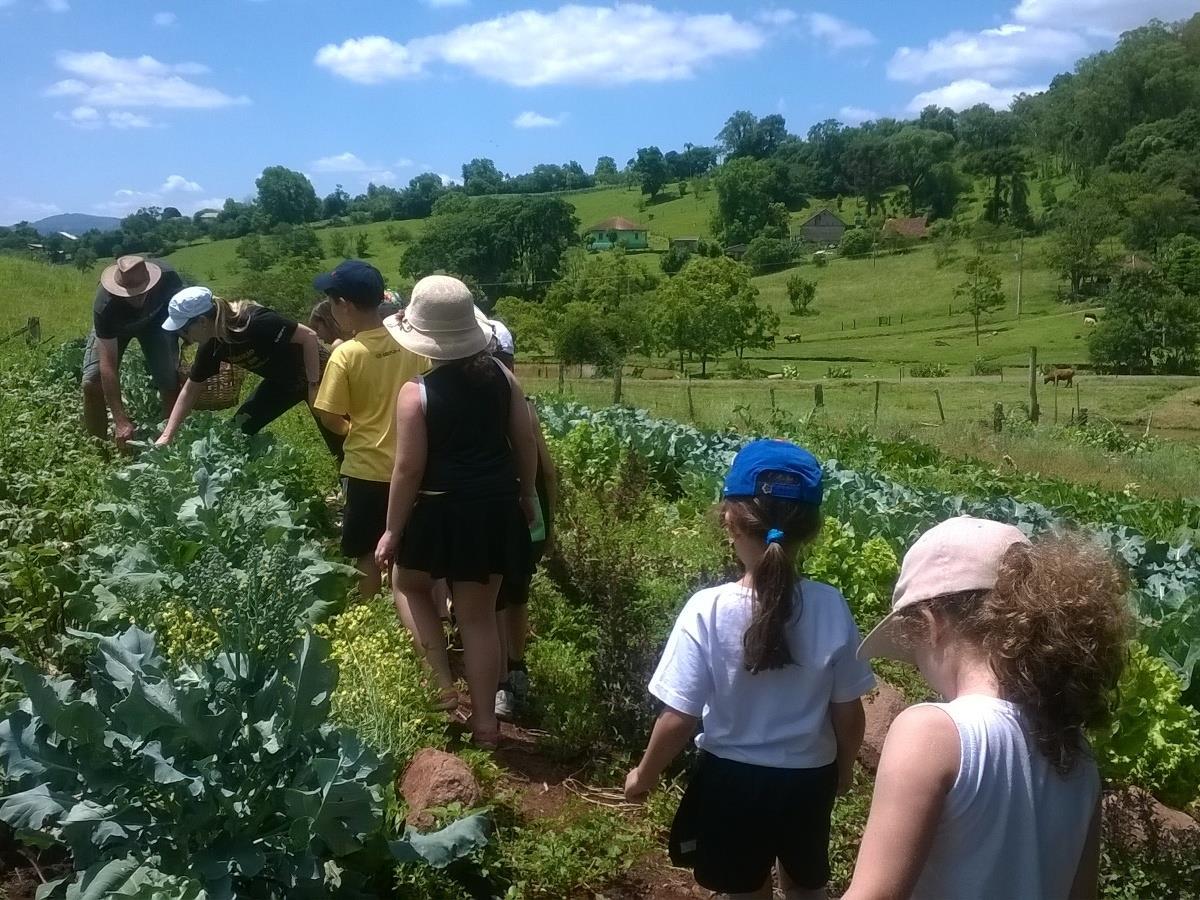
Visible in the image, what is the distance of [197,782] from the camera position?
8.25ft

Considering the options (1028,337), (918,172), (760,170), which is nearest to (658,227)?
(760,170)

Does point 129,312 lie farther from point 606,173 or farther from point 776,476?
point 606,173

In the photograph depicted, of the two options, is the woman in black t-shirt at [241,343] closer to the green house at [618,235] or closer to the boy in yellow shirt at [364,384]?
the boy in yellow shirt at [364,384]

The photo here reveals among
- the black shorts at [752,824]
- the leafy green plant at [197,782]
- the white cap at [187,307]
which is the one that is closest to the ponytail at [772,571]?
the black shorts at [752,824]

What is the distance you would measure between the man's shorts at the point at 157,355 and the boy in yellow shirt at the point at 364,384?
2.98 meters

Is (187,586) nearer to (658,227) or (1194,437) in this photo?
(1194,437)

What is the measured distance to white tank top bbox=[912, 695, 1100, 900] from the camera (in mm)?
1604

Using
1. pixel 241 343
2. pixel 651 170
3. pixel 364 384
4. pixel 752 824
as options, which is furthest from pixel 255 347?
pixel 651 170

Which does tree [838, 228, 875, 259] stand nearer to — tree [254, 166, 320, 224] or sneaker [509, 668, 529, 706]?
tree [254, 166, 320, 224]

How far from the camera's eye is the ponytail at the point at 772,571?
247 cm

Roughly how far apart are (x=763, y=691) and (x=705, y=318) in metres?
52.8

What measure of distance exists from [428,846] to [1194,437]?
85.9 ft

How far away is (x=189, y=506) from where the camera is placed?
493 cm

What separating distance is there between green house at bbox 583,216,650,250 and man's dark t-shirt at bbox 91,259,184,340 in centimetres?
9021
